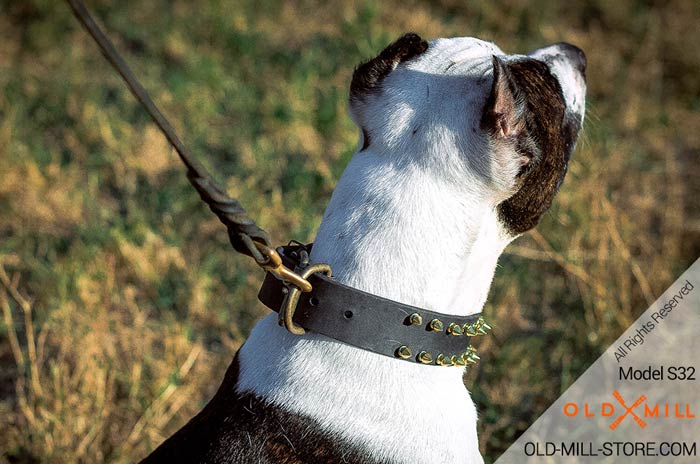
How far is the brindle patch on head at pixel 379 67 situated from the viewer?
2.15 m

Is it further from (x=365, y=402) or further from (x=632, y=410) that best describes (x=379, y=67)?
(x=632, y=410)

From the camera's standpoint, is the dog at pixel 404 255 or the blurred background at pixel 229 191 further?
the blurred background at pixel 229 191

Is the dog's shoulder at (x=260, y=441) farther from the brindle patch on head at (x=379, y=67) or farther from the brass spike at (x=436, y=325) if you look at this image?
the brindle patch on head at (x=379, y=67)

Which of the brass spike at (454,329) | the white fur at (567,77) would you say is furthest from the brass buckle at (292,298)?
the white fur at (567,77)

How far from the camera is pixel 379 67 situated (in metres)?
2.15

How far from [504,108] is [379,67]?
35 cm

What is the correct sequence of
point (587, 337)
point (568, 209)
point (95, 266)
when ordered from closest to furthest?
point (587, 337), point (95, 266), point (568, 209)

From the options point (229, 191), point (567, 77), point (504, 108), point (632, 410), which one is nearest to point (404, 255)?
point (504, 108)

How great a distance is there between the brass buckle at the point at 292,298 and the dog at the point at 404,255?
0.20ft

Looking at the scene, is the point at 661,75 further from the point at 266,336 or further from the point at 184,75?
the point at 266,336

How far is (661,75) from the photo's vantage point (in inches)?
235

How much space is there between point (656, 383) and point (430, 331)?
171 cm

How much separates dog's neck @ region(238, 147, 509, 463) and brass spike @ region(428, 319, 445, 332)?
0.05 meters

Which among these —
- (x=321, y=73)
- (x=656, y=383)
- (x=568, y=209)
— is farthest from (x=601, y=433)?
(x=321, y=73)
